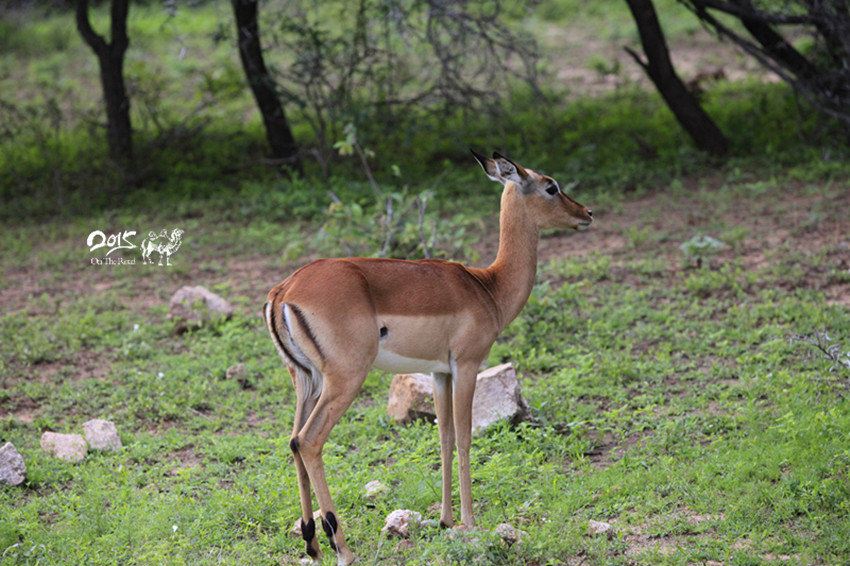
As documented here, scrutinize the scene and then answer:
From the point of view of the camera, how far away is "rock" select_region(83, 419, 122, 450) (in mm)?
5309

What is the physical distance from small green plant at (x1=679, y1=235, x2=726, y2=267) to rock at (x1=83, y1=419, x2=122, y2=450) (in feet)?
12.8

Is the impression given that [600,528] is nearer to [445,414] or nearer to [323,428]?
[445,414]

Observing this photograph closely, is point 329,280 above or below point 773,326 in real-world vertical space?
above

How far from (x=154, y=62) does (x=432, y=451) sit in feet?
36.3

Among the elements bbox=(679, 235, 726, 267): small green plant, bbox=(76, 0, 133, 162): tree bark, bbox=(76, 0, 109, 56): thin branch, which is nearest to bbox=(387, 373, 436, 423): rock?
bbox=(679, 235, 726, 267): small green plant

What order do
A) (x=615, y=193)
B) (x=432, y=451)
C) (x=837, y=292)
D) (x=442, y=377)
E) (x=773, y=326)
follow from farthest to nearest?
(x=615, y=193) → (x=837, y=292) → (x=773, y=326) → (x=432, y=451) → (x=442, y=377)

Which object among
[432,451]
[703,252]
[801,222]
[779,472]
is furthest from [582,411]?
[801,222]

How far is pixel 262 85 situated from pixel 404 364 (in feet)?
22.7

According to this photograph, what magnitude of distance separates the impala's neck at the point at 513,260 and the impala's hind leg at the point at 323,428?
0.80 metres

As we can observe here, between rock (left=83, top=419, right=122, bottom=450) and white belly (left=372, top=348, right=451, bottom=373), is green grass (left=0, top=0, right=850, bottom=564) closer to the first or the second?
rock (left=83, top=419, right=122, bottom=450)

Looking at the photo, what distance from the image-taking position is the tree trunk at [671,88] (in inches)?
393

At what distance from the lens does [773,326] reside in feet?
20.3

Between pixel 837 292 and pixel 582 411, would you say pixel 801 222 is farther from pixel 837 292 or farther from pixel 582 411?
pixel 582 411

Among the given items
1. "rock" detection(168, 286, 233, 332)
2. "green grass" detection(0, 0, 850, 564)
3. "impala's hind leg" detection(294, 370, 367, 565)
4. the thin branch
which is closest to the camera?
"impala's hind leg" detection(294, 370, 367, 565)
